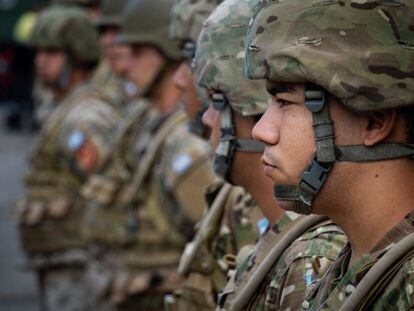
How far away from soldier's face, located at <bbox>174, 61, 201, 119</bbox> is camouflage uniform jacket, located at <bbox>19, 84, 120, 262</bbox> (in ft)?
12.1

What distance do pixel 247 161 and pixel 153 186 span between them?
3.27 m

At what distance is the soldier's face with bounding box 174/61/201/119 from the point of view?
18.7 ft

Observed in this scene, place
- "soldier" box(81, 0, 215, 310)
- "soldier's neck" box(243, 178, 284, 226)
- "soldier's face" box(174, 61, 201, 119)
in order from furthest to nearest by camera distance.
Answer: "soldier" box(81, 0, 215, 310), "soldier's face" box(174, 61, 201, 119), "soldier's neck" box(243, 178, 284, 226)

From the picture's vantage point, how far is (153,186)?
775 cm

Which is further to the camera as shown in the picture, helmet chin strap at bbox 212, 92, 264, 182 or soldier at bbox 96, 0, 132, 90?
soldier at bbox 96, 0, 132, 90

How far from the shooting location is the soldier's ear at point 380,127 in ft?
10.3

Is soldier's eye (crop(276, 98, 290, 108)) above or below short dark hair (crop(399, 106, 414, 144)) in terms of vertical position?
below

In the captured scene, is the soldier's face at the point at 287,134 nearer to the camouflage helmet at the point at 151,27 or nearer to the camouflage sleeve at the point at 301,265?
the camouflage sleeve at the point at 301,265

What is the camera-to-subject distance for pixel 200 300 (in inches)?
209

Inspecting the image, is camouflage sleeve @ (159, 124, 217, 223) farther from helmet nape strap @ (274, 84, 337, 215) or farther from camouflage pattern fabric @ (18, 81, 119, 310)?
helmet nape strap @ (274, 84, 337, 215)

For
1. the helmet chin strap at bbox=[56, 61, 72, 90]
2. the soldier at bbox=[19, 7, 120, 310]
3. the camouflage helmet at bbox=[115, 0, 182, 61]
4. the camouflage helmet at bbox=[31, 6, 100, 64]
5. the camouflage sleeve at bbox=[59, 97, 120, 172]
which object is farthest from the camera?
the helmet chin strap at bbox=[56, 61, 72, 90]

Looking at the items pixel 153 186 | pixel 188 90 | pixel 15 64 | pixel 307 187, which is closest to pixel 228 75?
pixel 188 90

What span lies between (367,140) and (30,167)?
23.4ft

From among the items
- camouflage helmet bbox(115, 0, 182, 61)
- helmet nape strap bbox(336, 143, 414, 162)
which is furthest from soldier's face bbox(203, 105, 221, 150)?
camouflage helmet bbox(115, 0, 182, 61)
